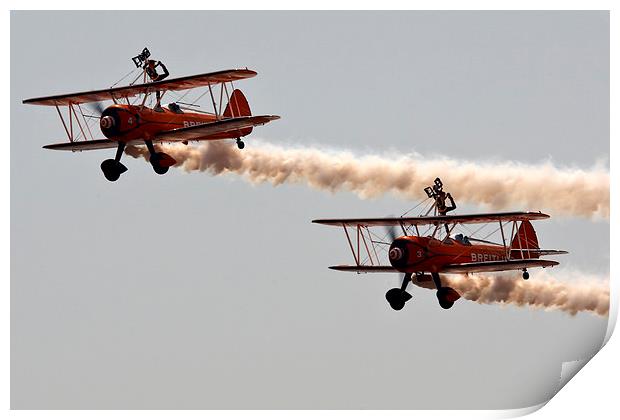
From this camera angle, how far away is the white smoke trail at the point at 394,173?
31.8m

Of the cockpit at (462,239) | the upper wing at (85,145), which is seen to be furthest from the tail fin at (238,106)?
the cockpit at (462,239)

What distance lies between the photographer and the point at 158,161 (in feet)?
97.0

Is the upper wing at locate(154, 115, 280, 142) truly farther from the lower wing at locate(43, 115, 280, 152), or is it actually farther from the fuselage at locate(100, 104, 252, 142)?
the fuselage at locate(100, 104, 252, 142)

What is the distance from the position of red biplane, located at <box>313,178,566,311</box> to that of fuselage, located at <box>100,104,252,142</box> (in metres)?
3.56

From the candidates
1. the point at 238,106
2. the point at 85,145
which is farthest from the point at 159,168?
the point at 238,106

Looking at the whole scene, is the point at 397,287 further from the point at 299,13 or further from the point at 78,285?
the point at 78,285

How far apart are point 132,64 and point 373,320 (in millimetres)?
8962

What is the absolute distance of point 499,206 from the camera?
3275 centimetres

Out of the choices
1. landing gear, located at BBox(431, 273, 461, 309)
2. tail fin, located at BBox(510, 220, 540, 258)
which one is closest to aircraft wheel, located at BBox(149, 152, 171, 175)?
landing gear, located at BBox(431, 273, 461, 309)

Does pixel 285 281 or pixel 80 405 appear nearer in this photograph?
pixel 80 405

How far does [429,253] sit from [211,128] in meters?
4.99

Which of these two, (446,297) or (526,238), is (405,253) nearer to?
(446,297)

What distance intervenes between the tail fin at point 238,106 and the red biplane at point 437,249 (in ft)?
11.5
